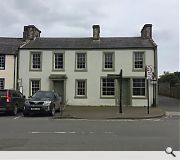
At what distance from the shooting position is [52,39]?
39125 mm

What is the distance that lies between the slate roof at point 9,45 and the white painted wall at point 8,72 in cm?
61

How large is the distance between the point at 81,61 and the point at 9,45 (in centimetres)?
793

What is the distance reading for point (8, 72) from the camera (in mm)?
36281

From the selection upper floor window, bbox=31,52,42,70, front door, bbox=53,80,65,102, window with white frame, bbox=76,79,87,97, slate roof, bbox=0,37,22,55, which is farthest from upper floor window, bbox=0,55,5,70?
window with white frame, bbox=76,79,87,97

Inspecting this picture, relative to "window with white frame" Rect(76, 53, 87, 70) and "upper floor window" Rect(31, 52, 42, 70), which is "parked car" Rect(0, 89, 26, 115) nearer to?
"upper floor window" Rect(31, 52, 42, 70)

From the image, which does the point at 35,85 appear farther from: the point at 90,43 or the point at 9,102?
the point at 9,102

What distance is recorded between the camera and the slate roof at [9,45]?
3682cm

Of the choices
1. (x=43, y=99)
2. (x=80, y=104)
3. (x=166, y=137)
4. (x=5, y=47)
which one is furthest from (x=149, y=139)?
(x=5, y=47)

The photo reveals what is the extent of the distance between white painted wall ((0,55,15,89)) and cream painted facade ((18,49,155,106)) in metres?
0.89

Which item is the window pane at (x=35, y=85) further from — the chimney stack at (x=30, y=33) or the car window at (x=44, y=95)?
the car window at (x=44, y=95)

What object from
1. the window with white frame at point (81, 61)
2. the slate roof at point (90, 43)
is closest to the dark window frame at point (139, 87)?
the slate roof at point (90, 43)

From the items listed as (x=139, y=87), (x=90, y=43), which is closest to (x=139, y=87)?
(x=139, y=87)

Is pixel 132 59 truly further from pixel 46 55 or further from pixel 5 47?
pixel 5 47
